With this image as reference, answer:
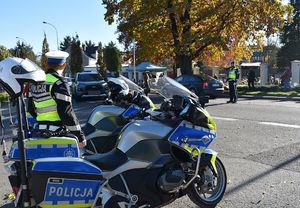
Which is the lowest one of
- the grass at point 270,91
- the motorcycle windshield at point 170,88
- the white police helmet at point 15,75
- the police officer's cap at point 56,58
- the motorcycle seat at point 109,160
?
the grass at point 270,91

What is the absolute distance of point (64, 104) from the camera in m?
4.86

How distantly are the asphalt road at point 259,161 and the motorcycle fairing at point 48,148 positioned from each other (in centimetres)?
165

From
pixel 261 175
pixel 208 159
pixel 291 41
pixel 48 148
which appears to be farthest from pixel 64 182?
pixel 291 41

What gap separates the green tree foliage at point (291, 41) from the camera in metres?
58.6

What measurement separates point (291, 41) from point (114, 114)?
56.6m

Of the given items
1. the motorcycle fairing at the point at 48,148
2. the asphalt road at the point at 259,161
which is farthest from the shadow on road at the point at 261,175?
the motorcycle fairing at the point at 48,148

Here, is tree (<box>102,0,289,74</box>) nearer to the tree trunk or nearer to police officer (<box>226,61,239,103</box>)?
the tree trunk

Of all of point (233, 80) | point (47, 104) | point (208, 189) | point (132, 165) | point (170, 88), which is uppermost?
point (170, 88)

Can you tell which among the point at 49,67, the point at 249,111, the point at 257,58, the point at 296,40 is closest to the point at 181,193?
the point at 49,67

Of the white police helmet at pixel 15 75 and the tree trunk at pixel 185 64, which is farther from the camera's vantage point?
the tree trunk at pixel 185 64

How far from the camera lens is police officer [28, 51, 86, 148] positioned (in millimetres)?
4828

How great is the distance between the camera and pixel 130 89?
7.84m

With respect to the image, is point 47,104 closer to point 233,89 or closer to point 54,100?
point 54,100

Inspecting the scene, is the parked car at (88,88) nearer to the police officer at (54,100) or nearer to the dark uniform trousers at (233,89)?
the dark uniform trousers at (233,89)
